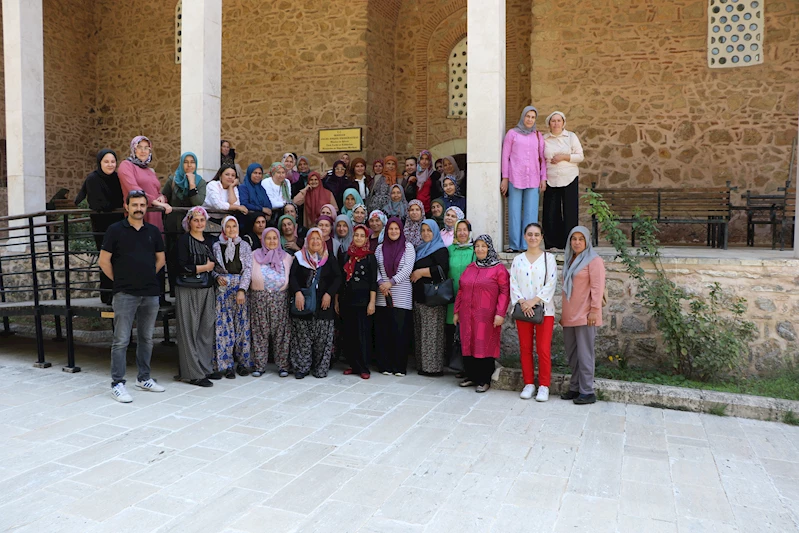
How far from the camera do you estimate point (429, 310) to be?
18.8 feet

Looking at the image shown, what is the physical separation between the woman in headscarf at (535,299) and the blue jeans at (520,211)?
968 mm

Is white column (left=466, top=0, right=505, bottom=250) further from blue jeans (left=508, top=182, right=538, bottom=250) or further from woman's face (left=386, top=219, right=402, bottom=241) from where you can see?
woman's face (left=386, top=219, right=402, bottom=241)

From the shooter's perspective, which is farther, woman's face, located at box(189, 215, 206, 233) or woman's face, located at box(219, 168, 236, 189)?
woman's face, located at box(219, 168, 236, 189)

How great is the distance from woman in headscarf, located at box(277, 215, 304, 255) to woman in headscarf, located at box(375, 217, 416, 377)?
0.83m

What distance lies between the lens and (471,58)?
20.2 ft

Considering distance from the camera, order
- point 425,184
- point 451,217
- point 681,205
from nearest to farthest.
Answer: point 451,217
point 425,184
point 681,205

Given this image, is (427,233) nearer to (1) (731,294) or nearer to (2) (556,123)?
(2) (556,123)

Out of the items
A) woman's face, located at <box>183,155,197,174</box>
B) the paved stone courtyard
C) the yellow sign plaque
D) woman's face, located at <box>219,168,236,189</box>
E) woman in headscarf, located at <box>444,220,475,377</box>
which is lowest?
the paved stone courtyard

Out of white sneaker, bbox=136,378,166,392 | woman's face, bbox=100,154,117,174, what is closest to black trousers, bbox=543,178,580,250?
white sneaker, bbox=136,378,166,392

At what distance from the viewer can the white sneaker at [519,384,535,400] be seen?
5000mm

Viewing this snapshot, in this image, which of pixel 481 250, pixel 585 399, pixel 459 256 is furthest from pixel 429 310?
pixel 585 399

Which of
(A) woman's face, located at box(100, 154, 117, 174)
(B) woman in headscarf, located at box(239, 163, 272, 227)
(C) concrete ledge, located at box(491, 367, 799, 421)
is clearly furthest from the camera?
(B) woman in headscarf, located at box(239, 163, 272, 227)

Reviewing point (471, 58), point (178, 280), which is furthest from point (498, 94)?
point (178, 280)

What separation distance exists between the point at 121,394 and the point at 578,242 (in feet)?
12.6
